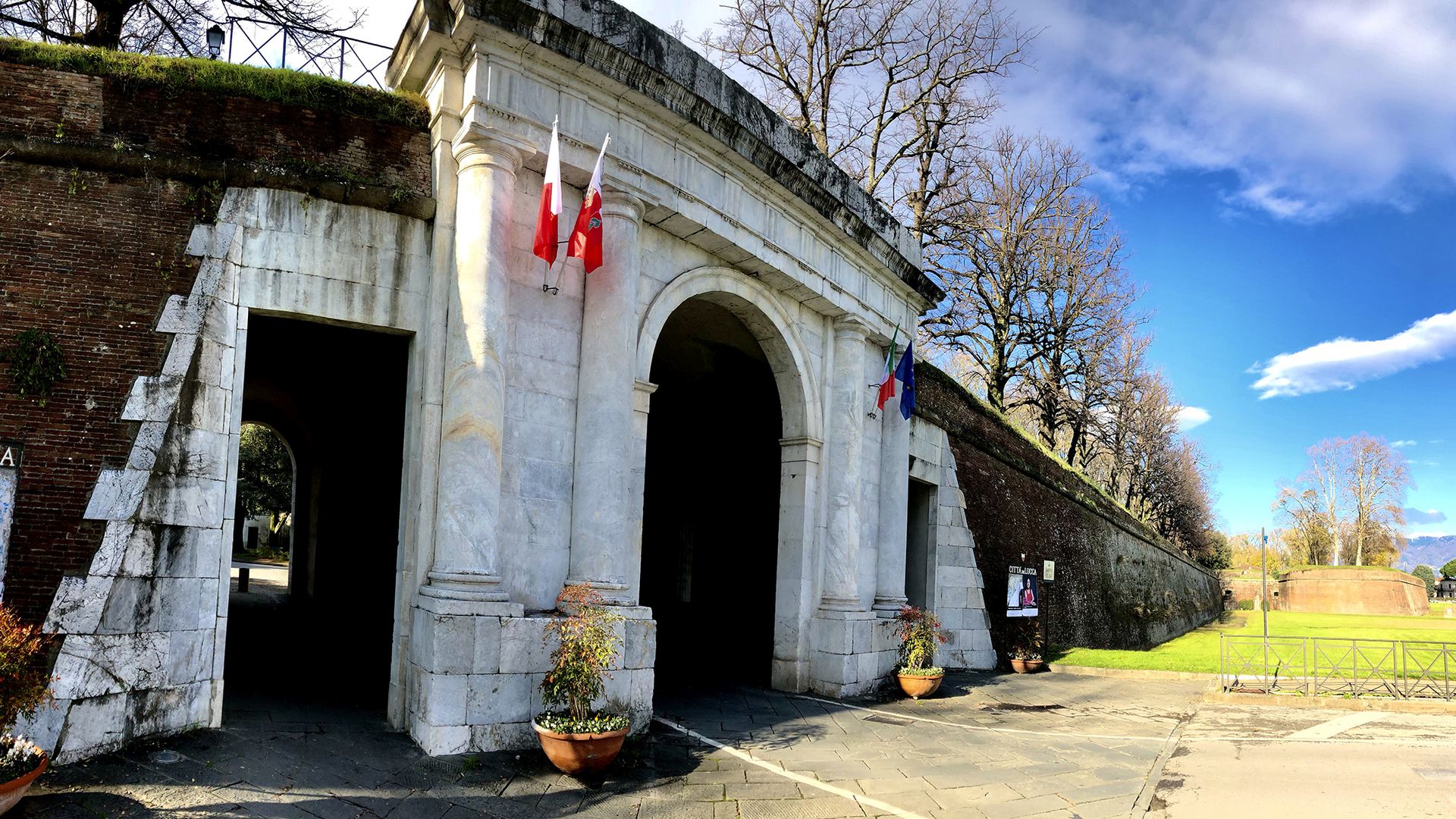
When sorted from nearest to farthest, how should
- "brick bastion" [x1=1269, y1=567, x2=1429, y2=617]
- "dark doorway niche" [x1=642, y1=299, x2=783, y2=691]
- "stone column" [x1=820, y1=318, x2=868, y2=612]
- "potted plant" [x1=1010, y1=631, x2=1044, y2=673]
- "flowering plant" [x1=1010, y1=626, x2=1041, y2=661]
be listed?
"stone column" [x1=820, y1=318, x2=868, y2=612]
"dark doorway niche" [x1=642, y1=299, x2=783, y2=691]
"potted plant" [x1=1010, y1=631, x2=1044, y2=673]
"flowering plant" [x1=1010, y1=626, x2=1041, y2=661]
"brick bastion" [x1=1269, y1=567, x2=1429, y2=617]

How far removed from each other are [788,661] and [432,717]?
5628mm

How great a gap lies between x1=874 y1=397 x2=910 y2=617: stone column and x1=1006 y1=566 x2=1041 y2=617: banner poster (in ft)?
17.3

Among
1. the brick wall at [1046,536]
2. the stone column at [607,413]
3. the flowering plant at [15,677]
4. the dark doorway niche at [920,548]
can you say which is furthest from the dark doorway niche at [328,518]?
the brick wall at [1046,536]

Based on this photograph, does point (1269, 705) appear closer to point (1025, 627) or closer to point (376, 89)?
point (1025, 627)

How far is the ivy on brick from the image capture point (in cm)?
717

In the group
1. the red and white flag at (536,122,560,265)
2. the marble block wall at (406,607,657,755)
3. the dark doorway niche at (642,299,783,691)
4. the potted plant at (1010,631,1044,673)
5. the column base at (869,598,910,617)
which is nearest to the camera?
the marble block wall at (406,607,657,755)

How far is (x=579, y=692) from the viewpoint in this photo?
736 centimetres

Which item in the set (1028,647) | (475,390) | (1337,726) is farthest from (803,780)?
(1028,647)

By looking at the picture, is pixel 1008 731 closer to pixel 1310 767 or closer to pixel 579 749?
pixel 1310 767

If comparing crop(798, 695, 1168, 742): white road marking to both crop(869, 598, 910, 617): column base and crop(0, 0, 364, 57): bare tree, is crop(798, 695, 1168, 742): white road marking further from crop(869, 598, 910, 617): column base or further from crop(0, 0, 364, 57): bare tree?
crop(0, 0, 364, 57): bare tree

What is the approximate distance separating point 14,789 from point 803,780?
536 cm

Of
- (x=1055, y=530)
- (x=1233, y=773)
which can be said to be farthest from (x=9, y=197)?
(x=1055, y=530)

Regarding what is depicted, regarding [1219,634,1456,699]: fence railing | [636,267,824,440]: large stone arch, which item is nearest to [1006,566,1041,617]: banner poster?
[1219,634,1456,699]: fence railing

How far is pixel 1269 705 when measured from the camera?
13.5 metres
